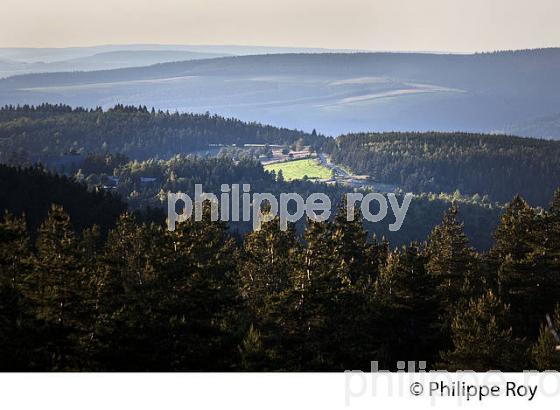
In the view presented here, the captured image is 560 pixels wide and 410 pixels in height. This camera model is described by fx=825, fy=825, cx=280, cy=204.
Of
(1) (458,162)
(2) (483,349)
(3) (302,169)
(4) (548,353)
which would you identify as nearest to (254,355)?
(2) (483,349)

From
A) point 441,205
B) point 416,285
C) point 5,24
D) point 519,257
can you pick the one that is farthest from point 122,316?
point 441,205

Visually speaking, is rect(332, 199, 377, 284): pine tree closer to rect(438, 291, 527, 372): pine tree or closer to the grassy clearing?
rect(438, 291, 527, 372): pine tree

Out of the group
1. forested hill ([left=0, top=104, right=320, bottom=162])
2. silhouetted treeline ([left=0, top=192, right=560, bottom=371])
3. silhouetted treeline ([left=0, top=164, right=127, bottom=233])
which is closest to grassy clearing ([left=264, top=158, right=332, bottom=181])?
forested hill ([left=0, top=104, right=320, bottom=162])

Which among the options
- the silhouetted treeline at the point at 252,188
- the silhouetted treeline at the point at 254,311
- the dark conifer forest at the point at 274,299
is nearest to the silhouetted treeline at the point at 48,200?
the dark conifer forest at the point at 274,299

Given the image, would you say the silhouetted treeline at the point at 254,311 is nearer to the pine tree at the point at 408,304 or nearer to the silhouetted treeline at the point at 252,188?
the pine tree at the point at 408,304
